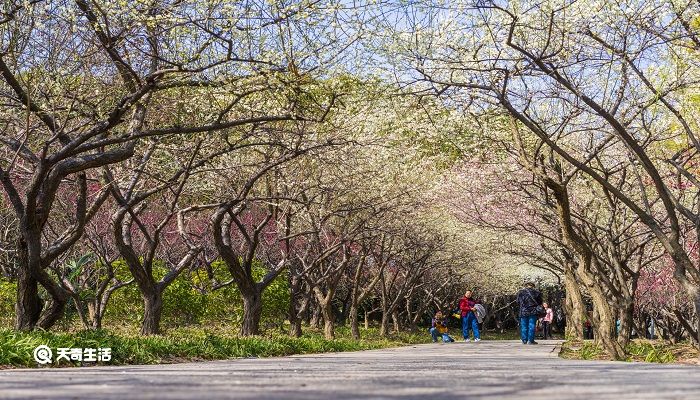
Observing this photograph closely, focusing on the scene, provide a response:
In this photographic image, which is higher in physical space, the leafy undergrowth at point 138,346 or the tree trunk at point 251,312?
the tree trunk at point 251,312

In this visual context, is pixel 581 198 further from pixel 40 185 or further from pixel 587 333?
pixel 587 333

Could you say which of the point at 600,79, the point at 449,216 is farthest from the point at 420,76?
the point at 449,216

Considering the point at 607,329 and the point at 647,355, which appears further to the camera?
the point at 607,329

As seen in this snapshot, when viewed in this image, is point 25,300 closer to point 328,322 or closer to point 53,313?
point 53,313

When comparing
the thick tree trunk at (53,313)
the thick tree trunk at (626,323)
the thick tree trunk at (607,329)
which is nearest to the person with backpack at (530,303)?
the thick tree trunk at (626,323)

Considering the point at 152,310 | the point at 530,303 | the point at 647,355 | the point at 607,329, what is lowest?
the point at 647,355

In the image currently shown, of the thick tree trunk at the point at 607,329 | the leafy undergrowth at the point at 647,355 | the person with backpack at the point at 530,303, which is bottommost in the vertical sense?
the leafy undergrowth at the point at 647,355

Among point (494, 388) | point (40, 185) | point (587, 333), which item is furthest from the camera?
point (587, 333)

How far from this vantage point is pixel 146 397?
12.7 feet

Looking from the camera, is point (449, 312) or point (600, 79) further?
point (449, 312)

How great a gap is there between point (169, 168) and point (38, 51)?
16.0 feet

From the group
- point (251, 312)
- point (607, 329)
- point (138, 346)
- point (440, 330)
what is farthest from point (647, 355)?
point (440, 330)

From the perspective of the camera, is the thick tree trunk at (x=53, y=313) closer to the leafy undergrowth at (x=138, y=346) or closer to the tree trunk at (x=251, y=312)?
the leafy undergrowth at (x=138, y=346)

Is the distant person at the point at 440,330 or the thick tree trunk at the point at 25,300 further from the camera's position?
the distant person at the point at 440,330
